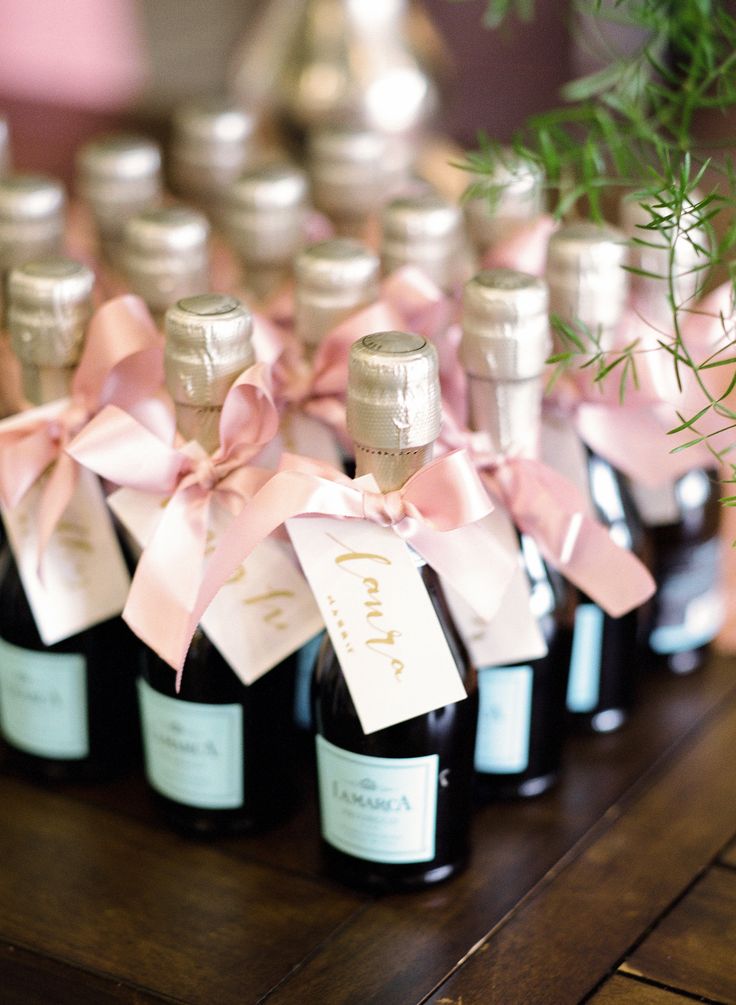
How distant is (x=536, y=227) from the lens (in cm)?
84

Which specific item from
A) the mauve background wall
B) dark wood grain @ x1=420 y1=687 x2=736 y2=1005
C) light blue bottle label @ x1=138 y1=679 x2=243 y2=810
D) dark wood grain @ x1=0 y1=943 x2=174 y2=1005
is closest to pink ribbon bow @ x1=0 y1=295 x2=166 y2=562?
light blue bottle label @ x1=138 y1=679 x2=243 y2=810

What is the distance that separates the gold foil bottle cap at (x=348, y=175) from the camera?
3.17 ft

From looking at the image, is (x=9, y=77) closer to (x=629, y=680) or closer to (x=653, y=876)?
(x=629, y=680)

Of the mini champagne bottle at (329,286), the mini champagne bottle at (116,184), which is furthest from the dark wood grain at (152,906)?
the mini champagne bottle at (116,184)

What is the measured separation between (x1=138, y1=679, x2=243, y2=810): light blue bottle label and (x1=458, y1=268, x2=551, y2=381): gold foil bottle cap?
0.23 m

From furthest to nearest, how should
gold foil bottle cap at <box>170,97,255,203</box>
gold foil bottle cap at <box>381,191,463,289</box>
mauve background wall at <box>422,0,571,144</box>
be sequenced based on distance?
1. mauve background wall at <box>422,0,571,144</box>
2. gold foil bottle cap at <box>170,97,255,203</box>
3. gold foil bottle cap at <box>381,191,463,289</box>

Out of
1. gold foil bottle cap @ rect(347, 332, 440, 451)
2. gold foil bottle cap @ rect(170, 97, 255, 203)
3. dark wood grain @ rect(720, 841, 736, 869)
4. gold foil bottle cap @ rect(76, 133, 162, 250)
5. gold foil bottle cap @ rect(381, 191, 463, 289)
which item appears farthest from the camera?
gold foil bottle cap @ rect(170, 97, 255, 203)

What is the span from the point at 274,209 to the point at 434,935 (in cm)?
46

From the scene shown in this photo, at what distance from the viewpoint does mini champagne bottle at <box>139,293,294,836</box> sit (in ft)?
2.18

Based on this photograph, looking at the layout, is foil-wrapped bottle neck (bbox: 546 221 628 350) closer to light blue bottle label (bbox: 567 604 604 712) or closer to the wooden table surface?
light blue bottle label (bbox: 567 604 604 712)

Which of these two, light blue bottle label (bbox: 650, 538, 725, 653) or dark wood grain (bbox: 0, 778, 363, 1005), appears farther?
light blue bottle label (bbox: 650, 538, 725, 653)

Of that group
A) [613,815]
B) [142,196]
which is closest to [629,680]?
[613,815]

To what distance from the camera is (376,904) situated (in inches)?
26.5

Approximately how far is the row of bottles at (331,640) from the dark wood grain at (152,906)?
28 millimetres
